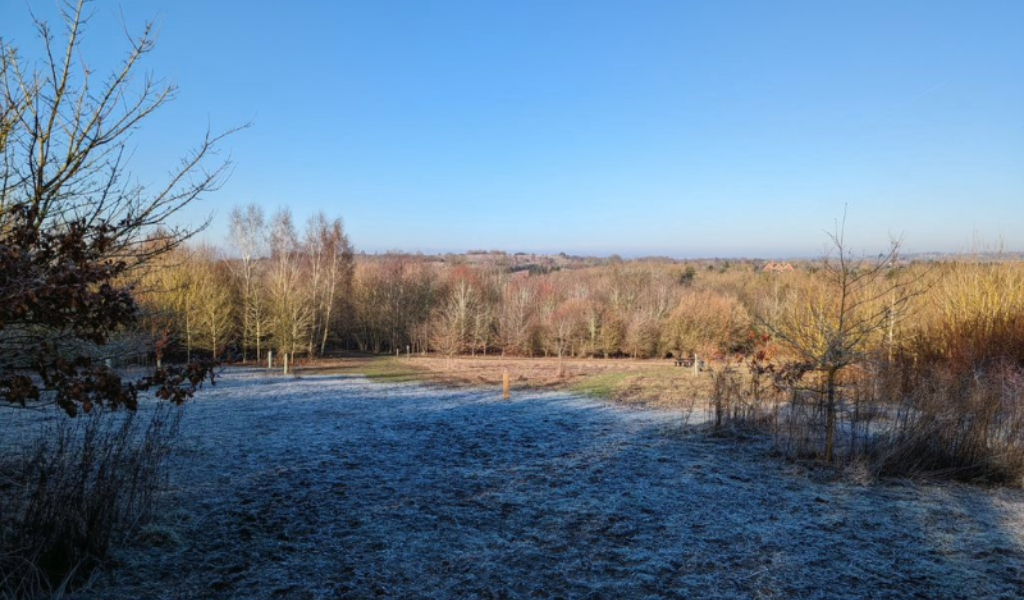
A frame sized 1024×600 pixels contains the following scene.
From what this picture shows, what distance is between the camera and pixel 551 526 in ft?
20.0

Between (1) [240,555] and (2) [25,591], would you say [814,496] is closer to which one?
(1) [240,555]

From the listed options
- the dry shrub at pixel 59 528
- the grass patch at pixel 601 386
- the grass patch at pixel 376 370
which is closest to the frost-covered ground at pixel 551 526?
the dry shrub at pixel 59 528

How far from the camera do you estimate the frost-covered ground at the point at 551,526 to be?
4.76m

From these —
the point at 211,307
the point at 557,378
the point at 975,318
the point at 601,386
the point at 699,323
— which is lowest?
the point at 557,378

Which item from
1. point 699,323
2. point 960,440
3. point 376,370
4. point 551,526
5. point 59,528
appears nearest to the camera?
point 59,528

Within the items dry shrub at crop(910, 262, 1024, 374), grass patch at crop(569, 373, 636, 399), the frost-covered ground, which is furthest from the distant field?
dry shrub at crop(910, 262, 1024, 374)

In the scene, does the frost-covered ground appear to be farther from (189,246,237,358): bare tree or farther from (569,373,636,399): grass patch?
(189,246,237,358): bare tree

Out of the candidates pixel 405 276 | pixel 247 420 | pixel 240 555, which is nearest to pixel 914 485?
pixel 240 555

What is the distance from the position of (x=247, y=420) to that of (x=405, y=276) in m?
38.1

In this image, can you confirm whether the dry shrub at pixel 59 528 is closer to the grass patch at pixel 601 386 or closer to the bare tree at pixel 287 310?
the grass patch at pixel 601 386

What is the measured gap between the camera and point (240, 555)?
5.16m

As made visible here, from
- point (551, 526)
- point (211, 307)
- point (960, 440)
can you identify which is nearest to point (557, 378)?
point (960, 440)

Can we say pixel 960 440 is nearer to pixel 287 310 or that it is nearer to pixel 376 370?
pixel 376 370

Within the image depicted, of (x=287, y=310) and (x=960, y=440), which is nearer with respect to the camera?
(x=960, y=440)
